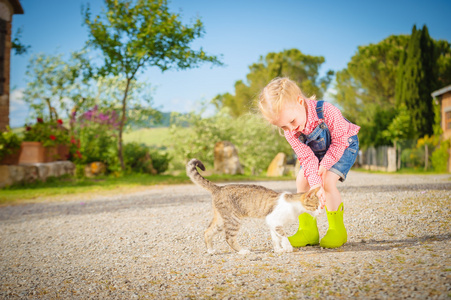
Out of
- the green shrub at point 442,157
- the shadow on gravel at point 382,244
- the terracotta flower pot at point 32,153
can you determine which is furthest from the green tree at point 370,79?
the shadow on gravel at point 382,244

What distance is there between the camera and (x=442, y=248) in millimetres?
2994

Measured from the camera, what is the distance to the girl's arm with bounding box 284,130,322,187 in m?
3.32

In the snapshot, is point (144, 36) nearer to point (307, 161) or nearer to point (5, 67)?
point (5, 67)

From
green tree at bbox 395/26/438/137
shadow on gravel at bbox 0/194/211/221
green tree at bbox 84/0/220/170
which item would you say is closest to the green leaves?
green tree at bbox 84/0/220/170

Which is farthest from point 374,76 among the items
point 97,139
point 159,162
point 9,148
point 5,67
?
point 9,148

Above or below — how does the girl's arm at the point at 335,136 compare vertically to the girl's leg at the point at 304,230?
above

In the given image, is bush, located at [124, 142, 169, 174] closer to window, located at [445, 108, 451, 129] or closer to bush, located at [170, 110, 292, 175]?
bush, located at [170, 110, 292, 175]

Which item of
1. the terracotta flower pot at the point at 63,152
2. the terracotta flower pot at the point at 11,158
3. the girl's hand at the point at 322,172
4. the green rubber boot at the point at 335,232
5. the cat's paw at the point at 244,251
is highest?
the terracotta flower pot at the point at 63,152

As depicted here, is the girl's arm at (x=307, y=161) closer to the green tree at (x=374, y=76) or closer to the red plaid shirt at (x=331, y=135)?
the red plaid shirt at (x=331, y=135)

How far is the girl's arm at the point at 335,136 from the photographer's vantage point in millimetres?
3348

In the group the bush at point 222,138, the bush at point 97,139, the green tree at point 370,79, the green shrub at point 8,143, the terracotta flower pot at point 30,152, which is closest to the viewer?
the green shrub at point 8,143

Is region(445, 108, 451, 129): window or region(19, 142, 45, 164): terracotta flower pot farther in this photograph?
region(445, 108, 451, 129): window

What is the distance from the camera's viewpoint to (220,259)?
10.7ft

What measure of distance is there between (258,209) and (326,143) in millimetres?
901
